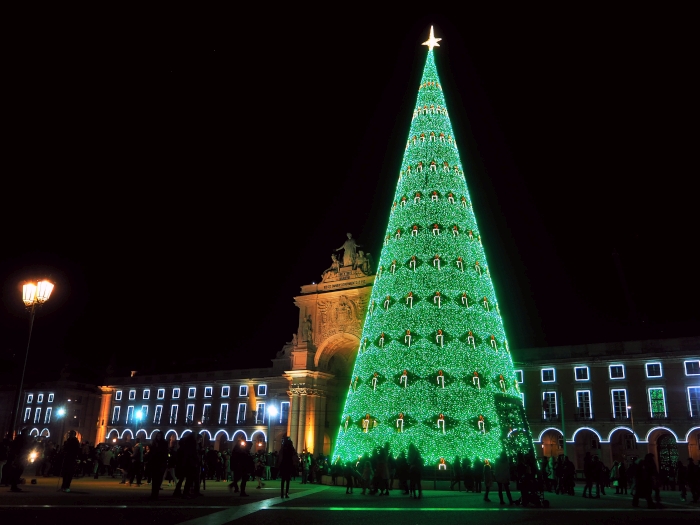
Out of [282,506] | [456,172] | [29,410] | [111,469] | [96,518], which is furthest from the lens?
[29,410]

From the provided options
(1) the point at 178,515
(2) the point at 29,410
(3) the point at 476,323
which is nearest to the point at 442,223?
(3) the point at 476,323

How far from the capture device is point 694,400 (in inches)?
1628

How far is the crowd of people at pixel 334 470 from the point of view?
15430 mm

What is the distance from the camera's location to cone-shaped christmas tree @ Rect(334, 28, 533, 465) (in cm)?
2197

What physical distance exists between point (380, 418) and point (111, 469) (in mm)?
15490

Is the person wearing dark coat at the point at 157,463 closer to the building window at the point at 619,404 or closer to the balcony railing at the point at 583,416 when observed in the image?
the balcony railing at the point at 583,416

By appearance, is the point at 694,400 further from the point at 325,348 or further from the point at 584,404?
the point at 325,348

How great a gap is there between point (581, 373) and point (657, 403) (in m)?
5.84

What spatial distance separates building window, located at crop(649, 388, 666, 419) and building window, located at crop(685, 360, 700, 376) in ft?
7.51

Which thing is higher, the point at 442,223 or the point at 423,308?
the point at 442,223

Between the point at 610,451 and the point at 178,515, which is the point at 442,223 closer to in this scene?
the point at 178,515

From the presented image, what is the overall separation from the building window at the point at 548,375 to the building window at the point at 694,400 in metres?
9.89

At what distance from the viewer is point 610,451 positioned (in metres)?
43.0

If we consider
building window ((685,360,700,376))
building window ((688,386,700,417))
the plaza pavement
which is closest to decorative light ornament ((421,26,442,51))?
the plaza pavement
